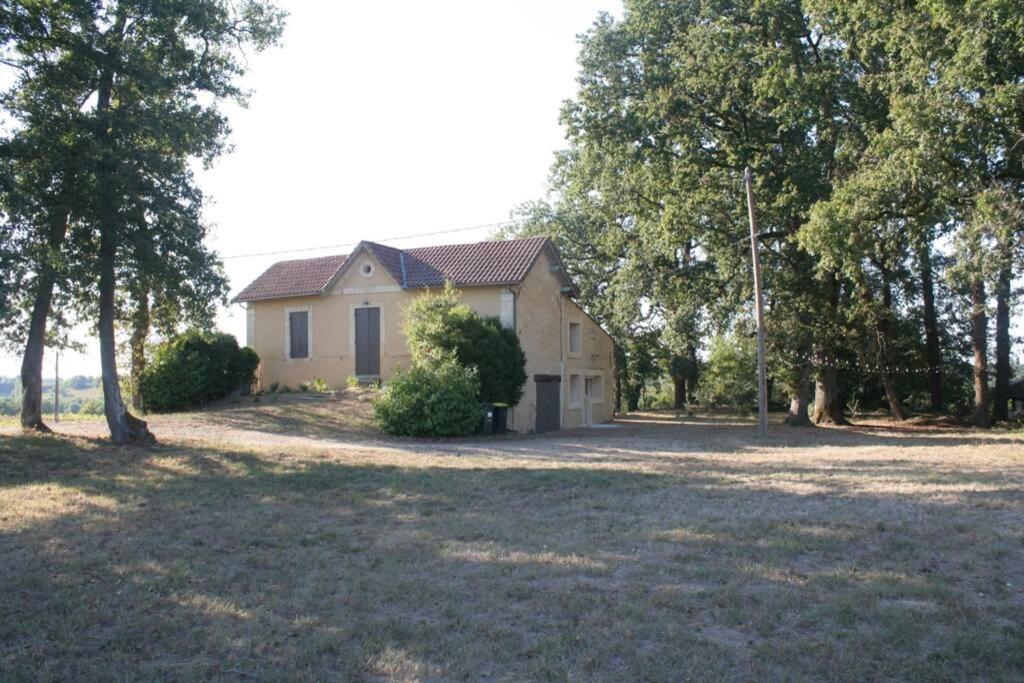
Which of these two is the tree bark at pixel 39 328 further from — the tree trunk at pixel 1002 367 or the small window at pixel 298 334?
the tree trunk at pixel 1002 367

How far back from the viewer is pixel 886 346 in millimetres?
34125

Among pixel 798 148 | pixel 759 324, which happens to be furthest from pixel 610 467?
pixel 798 148

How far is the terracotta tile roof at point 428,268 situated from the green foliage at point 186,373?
12.0 ft

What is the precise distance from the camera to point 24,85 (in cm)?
1545

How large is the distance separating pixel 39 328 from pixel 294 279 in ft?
51.2

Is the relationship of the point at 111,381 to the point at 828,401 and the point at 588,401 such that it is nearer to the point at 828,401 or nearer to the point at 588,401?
the point at 588,401

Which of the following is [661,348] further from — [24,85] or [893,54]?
[24,85]

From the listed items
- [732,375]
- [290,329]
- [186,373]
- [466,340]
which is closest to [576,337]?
[466,340]

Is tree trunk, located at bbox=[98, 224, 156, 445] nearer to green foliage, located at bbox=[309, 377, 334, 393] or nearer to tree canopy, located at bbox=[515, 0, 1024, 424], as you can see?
green foliage, located at bbox=[309, 377, 334, 393]

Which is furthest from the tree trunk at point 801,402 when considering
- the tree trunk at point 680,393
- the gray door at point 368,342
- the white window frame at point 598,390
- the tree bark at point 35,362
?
the tree bark at point 35,362

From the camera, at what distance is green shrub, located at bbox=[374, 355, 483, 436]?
2244 centimetres

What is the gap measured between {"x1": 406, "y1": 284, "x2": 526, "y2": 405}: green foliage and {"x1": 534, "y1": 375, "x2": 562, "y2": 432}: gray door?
3.04 meters

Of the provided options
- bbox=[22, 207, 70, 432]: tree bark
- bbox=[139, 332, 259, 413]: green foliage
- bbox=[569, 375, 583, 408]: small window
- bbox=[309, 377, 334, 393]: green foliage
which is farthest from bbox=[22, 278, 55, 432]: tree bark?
bbox=[569, 375, 583, 408]: small window

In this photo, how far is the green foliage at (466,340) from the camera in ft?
79.8
